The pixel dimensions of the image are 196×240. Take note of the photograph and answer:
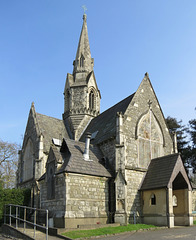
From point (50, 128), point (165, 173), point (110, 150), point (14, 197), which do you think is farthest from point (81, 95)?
point (165, 173)

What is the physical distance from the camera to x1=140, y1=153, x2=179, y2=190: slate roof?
63.1ft

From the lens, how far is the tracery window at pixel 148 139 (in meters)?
22.2

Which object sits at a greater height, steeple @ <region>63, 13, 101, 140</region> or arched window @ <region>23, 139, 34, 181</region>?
steeple @ <region>63, 13, 101, 140</region>

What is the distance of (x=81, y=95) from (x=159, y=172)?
15363 millimetres

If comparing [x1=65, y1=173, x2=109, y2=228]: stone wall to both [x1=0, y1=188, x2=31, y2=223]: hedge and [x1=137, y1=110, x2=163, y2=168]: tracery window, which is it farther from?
[x1=0, y1=188, x2=31, y2=223]: hedge

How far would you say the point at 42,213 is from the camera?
21578 mm

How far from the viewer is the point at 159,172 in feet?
67.1

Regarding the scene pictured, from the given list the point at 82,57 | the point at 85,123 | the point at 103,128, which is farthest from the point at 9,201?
the point at 82,57

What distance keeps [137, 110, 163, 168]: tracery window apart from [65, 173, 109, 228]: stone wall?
404cm

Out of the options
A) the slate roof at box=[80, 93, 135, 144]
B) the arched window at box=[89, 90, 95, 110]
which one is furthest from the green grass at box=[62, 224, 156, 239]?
the arched window at box=[89, 90, 95, 110]

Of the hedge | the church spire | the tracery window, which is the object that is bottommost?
the hedge

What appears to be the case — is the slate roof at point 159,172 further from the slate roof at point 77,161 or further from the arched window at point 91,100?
the arched window at point 91,100

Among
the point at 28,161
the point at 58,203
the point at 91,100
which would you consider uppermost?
the point at 91,100

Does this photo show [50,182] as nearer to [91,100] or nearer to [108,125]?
[108,125]
